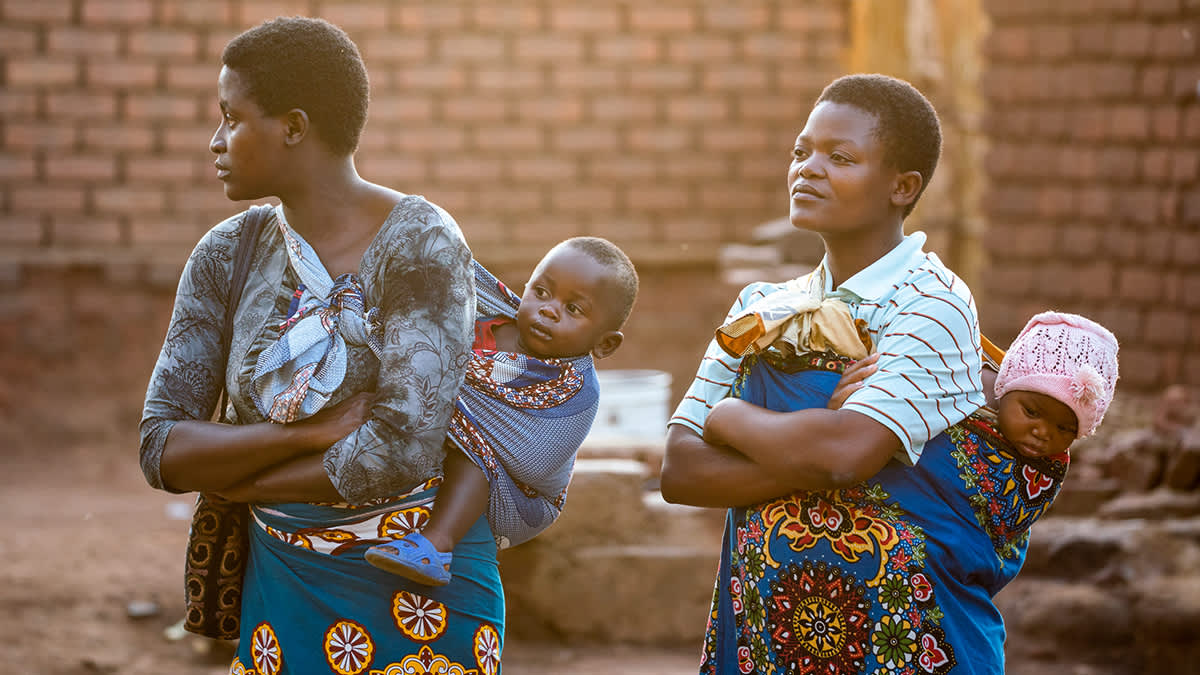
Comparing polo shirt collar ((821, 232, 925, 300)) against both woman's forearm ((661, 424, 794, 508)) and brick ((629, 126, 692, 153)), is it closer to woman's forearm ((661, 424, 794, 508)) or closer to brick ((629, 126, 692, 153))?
woman's forearm ((661, 424, 794, 508))

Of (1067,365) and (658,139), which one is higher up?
(1067,365)

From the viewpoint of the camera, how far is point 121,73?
840cm

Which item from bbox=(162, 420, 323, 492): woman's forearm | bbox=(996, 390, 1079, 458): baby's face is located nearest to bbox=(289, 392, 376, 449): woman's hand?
bbox=(162, 420, 323, 492): woman's forearm

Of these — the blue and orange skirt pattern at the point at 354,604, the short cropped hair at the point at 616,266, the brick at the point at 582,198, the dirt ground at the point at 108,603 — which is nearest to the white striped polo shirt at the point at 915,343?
the short cropped hair at the point at 616,266

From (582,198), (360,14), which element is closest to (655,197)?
(582,198)

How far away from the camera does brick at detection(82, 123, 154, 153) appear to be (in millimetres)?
8430

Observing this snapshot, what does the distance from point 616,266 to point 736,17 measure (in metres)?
6.86

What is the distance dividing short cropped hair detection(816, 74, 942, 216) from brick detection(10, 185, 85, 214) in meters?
7.39

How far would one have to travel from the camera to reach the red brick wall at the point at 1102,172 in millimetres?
6852

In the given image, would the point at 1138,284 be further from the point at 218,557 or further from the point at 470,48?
the point at 218,557

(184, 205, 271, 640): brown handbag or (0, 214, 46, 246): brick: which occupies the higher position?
(184, 205, 271, 640): brown handbag

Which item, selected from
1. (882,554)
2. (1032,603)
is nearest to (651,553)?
(1032,603)

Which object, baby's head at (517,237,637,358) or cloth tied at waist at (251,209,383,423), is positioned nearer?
cloth tied at waist at (251,209,383,423)

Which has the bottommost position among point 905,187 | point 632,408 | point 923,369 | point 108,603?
point 108,603
